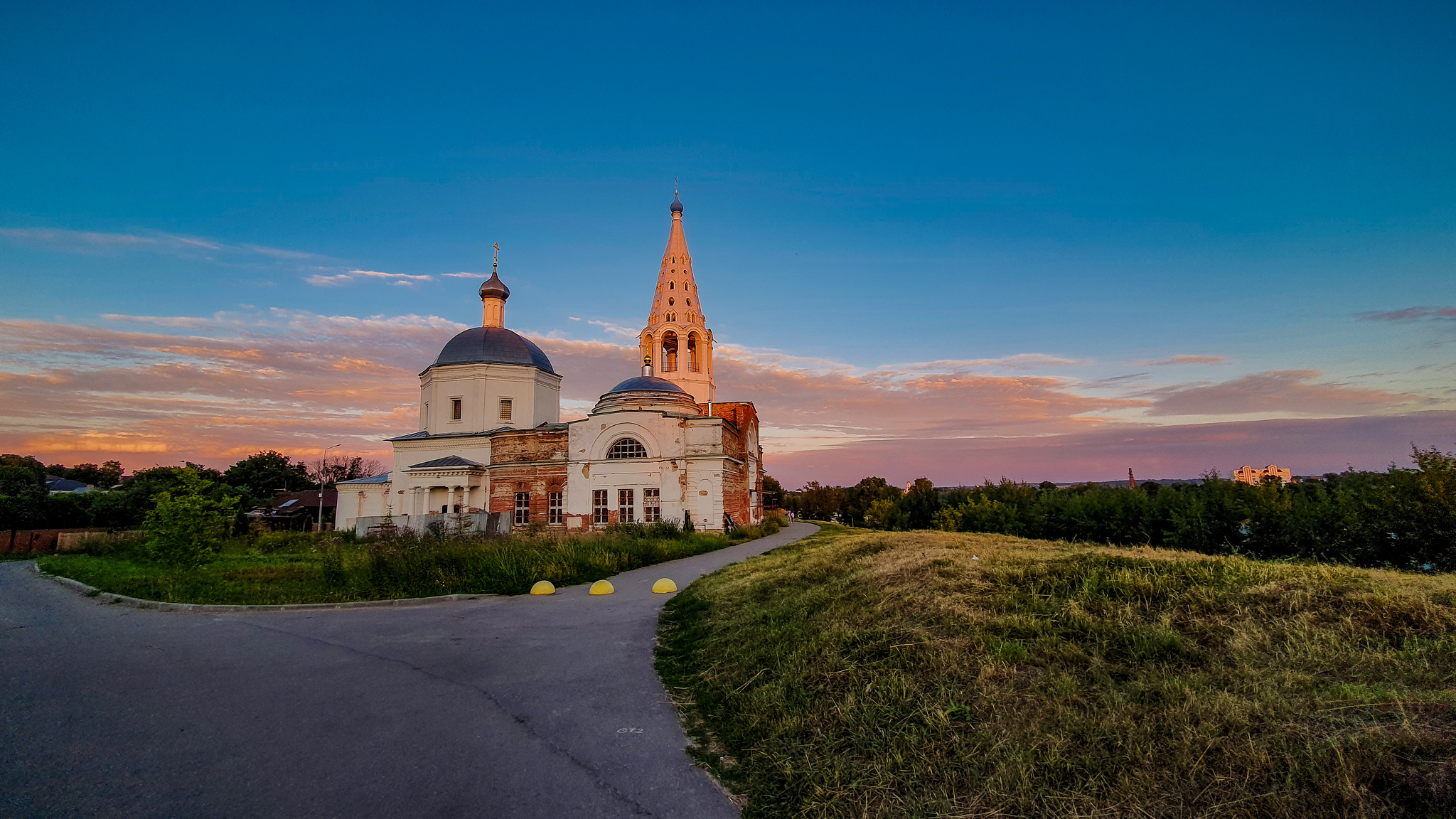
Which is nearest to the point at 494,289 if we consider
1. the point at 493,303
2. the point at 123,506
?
the point at 493,303

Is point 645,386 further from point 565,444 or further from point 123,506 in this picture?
point 123,506

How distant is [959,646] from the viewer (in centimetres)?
539

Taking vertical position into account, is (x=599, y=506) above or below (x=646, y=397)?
below

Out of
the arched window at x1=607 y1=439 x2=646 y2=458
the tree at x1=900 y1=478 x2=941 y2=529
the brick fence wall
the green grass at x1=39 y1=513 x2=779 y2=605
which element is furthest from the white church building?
the brick fence wall

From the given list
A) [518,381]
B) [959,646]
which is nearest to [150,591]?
[959,646]

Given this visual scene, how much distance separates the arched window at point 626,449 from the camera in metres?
29.4

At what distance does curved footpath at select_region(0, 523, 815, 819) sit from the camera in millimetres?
4090

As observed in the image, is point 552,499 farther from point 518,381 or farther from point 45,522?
point 45,522

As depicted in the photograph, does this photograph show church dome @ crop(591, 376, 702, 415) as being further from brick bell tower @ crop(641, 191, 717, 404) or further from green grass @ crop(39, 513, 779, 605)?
green grass @ crop(39, 513, 779, 605)

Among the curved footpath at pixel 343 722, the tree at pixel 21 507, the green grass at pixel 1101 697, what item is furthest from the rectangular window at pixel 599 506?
the tree at pixel 21 507

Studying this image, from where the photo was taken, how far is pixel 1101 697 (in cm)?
427

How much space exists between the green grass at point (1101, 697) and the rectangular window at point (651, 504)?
70.6 feet

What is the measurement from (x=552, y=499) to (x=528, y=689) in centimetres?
2458

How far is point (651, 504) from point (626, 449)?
2.87 m
